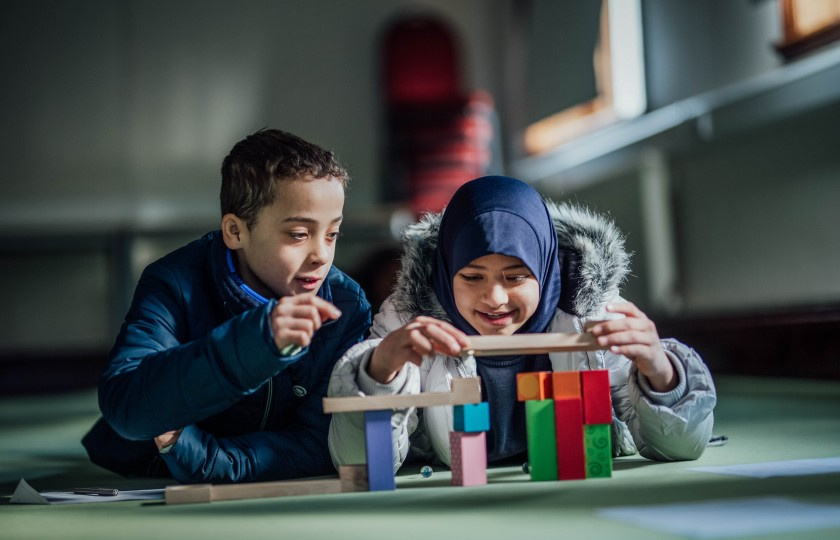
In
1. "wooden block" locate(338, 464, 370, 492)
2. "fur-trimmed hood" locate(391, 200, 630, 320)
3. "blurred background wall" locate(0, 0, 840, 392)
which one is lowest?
"wooden block" locate(338, 464, 370, 492)

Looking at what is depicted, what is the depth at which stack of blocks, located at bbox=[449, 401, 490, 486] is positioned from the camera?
1318mm

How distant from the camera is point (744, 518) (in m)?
0.98

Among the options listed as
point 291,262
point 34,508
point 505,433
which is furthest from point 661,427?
point 34,508

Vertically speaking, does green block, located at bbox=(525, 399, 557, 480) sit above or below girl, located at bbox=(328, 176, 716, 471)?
below

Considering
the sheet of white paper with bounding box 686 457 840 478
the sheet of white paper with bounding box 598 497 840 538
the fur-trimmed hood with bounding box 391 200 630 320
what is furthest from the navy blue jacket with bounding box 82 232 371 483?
the sheet of white paper with bounding box 686 457 840 478

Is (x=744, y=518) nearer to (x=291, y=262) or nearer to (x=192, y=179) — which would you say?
(x=291, y=262)

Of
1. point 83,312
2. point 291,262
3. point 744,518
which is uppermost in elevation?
point 83,312

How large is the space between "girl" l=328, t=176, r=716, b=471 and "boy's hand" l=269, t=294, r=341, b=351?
15cm

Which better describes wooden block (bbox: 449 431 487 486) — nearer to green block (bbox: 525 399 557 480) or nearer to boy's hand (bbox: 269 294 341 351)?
green block (bbox: 525 399 557 480)

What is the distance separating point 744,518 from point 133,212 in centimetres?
530

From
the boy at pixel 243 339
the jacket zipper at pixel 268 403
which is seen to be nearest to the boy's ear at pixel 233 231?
the boy at pixel 243 339

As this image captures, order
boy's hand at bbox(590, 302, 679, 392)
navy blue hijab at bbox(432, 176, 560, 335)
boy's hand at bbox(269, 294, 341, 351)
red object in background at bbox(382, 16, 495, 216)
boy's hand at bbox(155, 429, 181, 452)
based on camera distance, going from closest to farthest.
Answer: boy's hand at bbox(269, 294, 341, 351)
boy's hand at bbox(590, 302, 679, 392)
boy's hand at bbox(155, 429, 181, 452)
navy blue hijab at bbox(432, 176, 560, 335)
red object in background at bbox(382, 16, 495, 216)

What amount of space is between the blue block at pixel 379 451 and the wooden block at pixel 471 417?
96 millimetres

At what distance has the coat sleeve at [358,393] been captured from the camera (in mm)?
1418
